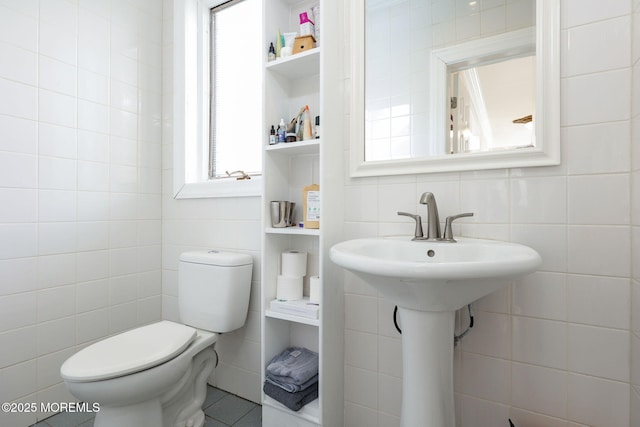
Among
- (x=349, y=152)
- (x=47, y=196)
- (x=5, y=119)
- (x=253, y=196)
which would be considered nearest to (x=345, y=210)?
(x=349, y=152)

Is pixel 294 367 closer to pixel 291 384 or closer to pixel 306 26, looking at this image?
pixel 291 384

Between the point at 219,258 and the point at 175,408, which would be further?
the point at 219,258

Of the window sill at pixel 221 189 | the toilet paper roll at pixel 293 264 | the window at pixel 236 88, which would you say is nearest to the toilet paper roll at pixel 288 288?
the toilet paper roll at pixel 293 264

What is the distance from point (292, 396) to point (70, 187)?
4.53 ft

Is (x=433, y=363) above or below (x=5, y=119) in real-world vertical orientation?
below

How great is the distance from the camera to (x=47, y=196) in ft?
4.58

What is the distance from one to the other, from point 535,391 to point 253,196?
132cm

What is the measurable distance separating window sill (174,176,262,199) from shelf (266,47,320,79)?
1.67 feet

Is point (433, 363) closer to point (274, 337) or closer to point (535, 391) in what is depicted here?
point (535, 391)

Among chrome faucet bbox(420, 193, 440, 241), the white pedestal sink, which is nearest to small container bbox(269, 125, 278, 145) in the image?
the white pedestal sink

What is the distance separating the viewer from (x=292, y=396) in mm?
1138

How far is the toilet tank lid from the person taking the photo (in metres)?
1.41

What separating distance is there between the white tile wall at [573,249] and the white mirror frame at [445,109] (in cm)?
3

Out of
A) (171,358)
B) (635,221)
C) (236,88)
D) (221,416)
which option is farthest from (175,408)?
(635,221)
